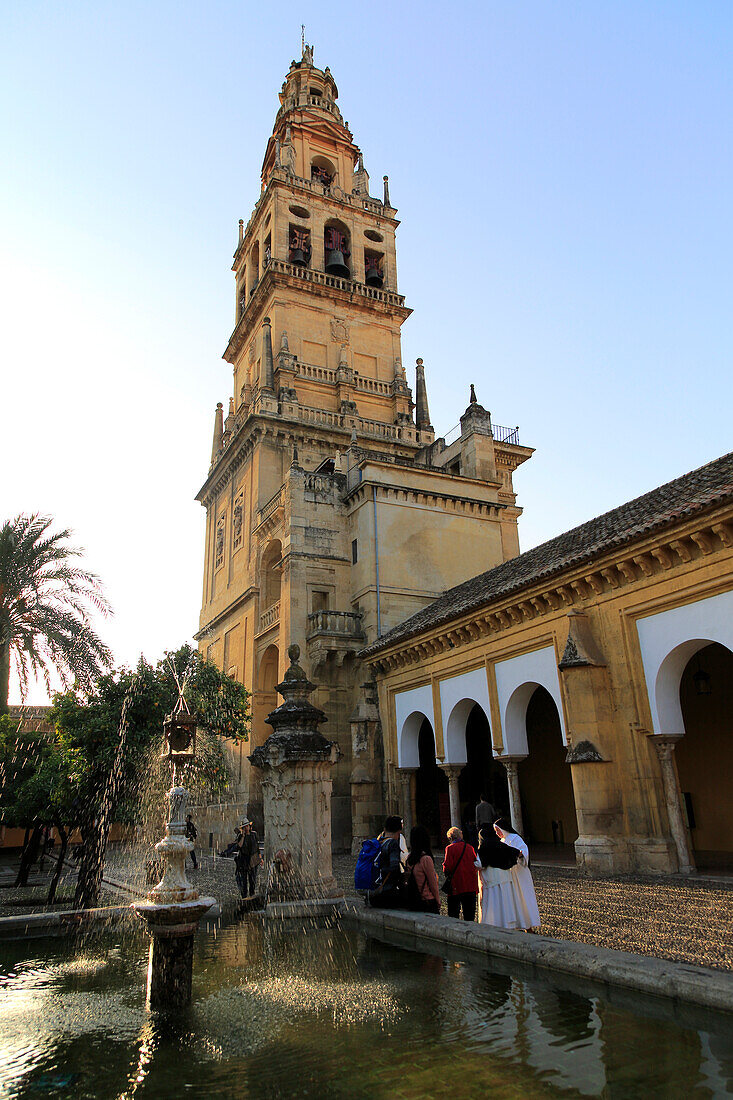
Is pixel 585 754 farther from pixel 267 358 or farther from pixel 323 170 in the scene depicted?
pixel 323 170

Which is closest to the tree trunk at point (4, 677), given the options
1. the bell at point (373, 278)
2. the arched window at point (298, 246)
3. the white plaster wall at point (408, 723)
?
the white plaster wall at point (408, 723)

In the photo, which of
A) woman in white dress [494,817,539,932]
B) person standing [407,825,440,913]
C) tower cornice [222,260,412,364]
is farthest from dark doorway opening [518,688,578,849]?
tower cornice [222,260,412,364]

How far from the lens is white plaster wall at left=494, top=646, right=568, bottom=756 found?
1550 centimetres

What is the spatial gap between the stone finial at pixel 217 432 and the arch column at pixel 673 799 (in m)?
26.9

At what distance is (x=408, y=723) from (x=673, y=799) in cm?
919

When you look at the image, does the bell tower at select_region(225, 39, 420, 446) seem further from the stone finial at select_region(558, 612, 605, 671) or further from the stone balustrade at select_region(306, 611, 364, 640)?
the stone finial at select_region(558, 612, 605, 671)

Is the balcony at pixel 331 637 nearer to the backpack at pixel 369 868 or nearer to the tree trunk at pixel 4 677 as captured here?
the tree trunk at pixel 4 677

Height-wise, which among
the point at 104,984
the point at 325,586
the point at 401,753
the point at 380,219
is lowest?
the point at 104,984

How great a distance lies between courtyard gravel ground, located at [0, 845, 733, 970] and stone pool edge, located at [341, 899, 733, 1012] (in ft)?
3.17

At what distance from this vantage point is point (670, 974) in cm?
469

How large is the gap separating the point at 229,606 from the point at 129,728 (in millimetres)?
16195

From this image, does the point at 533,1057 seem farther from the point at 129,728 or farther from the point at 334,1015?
the point at 129,728

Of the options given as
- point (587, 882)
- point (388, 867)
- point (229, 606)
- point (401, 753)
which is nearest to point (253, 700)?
point (229, 606)

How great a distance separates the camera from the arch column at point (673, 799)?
39.4ft
